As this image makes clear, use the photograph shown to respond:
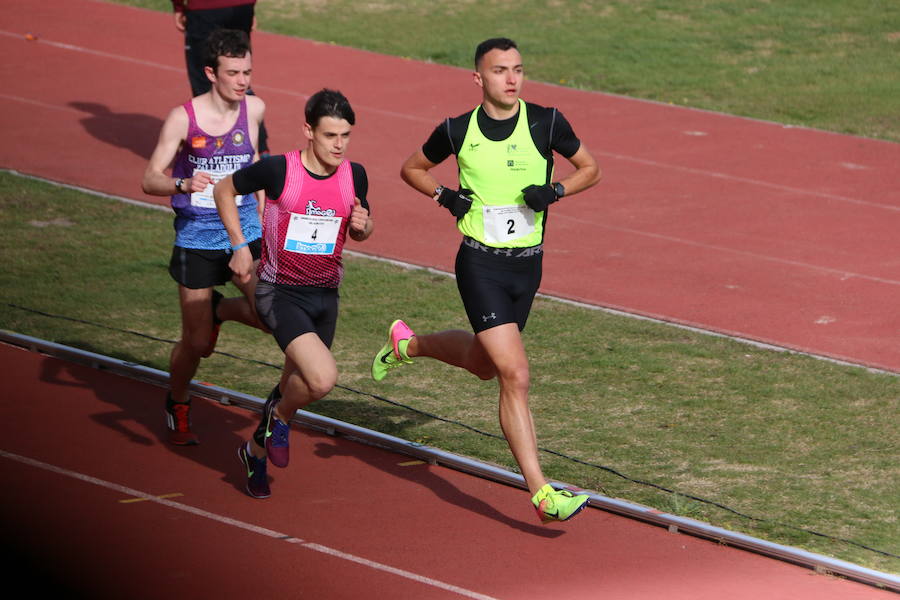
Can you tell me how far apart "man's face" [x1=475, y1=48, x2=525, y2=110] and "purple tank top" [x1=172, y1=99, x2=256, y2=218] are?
5.11 feet

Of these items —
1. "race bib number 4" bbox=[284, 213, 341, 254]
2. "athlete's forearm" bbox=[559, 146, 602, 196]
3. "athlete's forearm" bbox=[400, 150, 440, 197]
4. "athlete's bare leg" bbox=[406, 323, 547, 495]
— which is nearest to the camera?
"athlete's bare leg" bbox=[406, 323, 547, 495]

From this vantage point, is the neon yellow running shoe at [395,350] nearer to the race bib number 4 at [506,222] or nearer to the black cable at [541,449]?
the black cable at [541,449]

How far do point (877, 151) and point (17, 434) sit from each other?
11357 mm

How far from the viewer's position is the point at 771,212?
13.6 meters

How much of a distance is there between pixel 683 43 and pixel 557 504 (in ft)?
52.9

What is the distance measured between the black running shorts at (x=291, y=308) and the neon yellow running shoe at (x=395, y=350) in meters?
0.83

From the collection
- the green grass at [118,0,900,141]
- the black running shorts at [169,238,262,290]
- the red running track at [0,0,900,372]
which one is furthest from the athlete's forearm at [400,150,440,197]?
the green grass at [118,0,900,141]

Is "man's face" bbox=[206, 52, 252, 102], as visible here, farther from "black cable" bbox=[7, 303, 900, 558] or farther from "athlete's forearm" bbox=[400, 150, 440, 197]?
"black cable" bbox=[7, 303, 900, 558]

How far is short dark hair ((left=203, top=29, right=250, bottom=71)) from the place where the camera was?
7.45 m

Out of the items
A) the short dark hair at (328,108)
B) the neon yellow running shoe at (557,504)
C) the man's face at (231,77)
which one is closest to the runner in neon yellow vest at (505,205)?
the neon yellow running shoe at (557,504)

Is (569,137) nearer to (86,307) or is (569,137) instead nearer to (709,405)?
(709,405)

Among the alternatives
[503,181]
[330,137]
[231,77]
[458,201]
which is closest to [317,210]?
[330,137]

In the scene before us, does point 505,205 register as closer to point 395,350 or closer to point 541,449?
point 395,350

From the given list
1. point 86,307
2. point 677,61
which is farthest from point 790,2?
point 86,307
